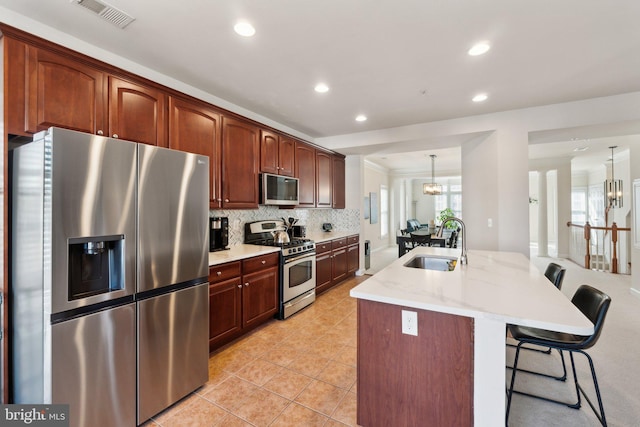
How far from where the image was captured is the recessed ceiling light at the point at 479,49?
7.12 ft

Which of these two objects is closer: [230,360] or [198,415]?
[198,415]

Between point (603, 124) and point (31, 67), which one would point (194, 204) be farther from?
point (603, 124)

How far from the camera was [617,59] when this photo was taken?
95.3 inches

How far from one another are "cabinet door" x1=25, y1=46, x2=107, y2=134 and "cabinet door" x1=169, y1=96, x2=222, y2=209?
55 cm

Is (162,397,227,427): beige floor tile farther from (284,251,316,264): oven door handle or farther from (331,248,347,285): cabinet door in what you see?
(331,248,347,285): cabinet door

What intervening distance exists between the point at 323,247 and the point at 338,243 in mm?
511

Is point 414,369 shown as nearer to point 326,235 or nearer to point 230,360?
point 230,360

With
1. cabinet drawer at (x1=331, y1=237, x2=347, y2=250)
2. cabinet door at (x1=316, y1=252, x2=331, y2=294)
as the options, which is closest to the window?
cabinet drawer at (x1=331, y1=237, x2=347, y2=250)

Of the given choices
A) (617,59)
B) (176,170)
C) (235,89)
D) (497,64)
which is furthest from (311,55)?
(617,59)

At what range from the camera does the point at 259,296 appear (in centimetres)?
304

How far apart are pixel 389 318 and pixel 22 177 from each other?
2.16 meters

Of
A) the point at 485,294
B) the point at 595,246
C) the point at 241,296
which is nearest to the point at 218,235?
the point at 241,296

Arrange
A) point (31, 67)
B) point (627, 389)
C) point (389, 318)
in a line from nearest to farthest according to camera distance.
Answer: point (389, 318) → point (31, 67) → point (627, 389)

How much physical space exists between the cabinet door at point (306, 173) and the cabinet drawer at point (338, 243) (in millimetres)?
696
